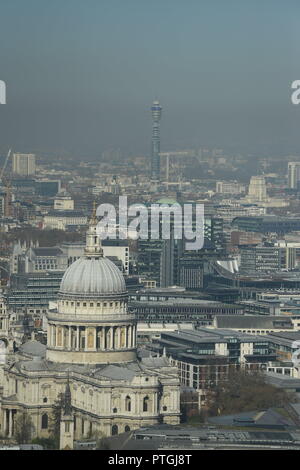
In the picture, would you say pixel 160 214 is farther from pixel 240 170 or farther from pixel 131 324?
pixel 131 324

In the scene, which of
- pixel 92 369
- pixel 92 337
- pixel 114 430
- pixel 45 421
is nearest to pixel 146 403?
pixel 114 430

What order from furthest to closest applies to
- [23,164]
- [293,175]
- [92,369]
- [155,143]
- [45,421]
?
[293,175] < [155,143] < [23,164] < [92,369] < [45,421]

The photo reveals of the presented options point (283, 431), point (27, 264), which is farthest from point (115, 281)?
point (27, 264)

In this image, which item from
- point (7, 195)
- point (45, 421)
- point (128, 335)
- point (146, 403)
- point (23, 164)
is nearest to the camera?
point (146, 403)

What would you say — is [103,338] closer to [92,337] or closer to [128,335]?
[92,337]

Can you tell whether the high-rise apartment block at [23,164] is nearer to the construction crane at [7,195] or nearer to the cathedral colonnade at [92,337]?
the construction crane at [7,195]

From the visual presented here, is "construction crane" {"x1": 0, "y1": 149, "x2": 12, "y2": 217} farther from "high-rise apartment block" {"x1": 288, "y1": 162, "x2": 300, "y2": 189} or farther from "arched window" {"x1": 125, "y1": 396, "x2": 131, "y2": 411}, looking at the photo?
"arched window" {"x1": 125, "y1": 396, "x2": 131, "y2": 411}

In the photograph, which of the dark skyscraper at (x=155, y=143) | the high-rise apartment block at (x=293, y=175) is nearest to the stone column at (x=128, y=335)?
the dark skyscraper at (x=155, y=143)
